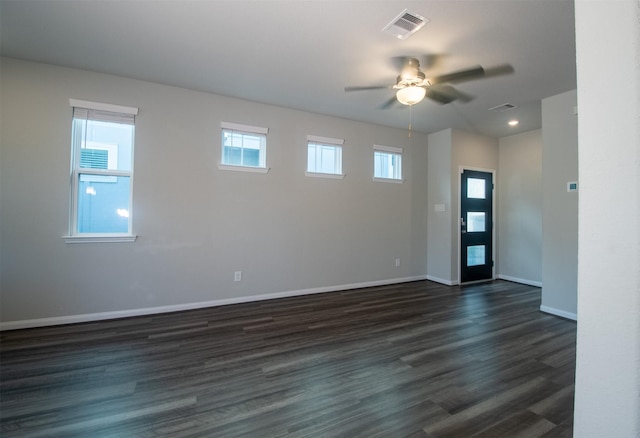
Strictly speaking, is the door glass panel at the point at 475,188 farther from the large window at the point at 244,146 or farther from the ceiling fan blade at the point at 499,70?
the large window at the point at 244,146

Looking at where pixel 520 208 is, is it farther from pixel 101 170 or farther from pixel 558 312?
pixel 101 170

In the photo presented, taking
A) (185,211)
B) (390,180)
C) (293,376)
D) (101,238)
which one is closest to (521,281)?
(390,180)

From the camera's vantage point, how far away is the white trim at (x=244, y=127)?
376cm

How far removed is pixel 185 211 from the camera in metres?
3.57

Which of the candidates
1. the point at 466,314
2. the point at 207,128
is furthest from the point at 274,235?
the point at 466,314

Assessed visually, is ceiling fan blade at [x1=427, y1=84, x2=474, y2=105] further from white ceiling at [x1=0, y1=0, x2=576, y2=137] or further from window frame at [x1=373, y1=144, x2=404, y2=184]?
window frame at [x1=373, y1=144, x2=404, y2=184]

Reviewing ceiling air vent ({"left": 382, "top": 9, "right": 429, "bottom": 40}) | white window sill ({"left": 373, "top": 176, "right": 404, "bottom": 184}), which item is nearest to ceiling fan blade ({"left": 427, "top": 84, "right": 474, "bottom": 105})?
ceiling air vent ({"left": 382, "top": 9, "right": 429, "bottom": 40})

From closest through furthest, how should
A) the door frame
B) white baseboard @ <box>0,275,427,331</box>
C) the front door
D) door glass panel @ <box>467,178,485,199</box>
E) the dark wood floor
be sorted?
the dark wood floor
white baseboard @ <box>0,275,427,331</box>
the door frame
the front door
door glass panel @ <box>467,178,485,199</box>

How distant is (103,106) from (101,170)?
754 millimetres

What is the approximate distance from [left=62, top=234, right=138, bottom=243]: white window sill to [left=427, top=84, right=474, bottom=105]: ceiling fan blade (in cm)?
409

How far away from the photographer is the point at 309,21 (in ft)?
7.45

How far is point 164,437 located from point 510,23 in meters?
3.88

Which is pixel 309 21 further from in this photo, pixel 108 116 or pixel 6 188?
pixel 6 188

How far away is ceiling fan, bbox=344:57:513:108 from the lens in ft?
8.75
